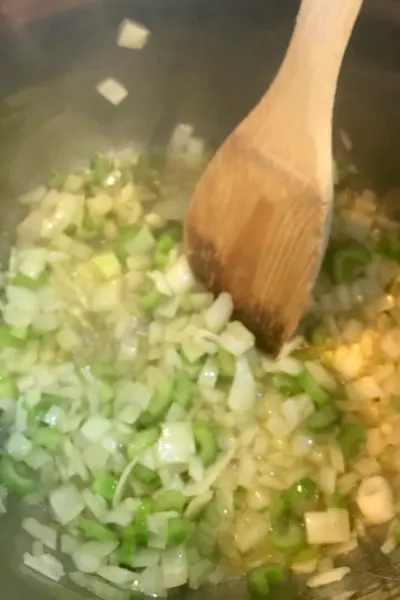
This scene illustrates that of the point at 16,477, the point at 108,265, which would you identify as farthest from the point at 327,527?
the point at 108,265

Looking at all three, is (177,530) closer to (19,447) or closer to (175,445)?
(175,445)

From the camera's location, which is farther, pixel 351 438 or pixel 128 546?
pixel 351 438

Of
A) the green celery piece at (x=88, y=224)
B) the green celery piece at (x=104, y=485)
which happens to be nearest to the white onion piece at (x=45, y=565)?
the green celery piece at (x=104, y=485)

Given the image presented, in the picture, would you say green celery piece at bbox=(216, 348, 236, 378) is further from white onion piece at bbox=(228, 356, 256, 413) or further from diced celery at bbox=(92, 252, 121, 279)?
diced celery at bbox=(92, 252, 121, 279)

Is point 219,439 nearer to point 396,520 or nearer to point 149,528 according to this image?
point 149,528

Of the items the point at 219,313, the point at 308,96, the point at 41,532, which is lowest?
the point at 41,532

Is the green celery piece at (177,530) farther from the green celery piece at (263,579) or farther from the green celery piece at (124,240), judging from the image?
the green celery piece at (124,240)
